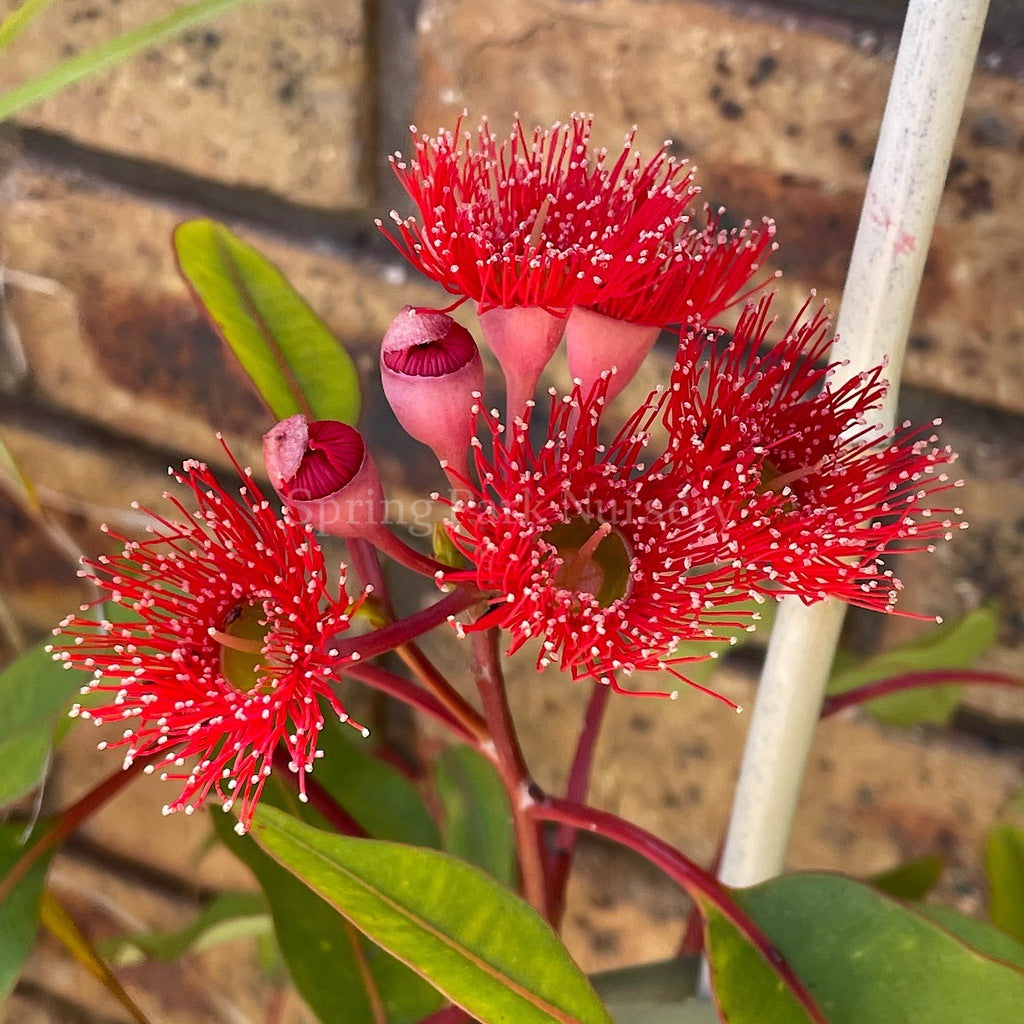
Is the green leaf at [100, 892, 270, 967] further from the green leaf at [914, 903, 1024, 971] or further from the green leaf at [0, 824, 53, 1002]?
the green leaf at [914, 903, 1024, 971]

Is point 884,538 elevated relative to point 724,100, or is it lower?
lower

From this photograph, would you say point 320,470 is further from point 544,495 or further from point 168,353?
point 168,353

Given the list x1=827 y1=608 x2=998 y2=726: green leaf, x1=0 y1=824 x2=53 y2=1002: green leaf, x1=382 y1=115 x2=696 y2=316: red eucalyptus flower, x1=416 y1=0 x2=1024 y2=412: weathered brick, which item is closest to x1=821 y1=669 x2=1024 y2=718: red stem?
x1=827 y1=608 x2=998 y2=726: green leaf

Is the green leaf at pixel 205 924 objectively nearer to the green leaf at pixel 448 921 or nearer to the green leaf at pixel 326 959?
the green leaf at pixel 326 959

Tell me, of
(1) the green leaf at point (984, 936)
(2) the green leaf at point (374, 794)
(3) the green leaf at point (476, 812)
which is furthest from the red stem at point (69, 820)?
(1) the green leaf at point (984, 936)

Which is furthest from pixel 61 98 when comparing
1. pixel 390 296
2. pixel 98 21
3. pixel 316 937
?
pixel 316 937

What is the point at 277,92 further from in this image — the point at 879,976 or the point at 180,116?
the point at 879,976

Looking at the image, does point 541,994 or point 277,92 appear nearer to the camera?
point 541,994

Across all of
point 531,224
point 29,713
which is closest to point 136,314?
point 29,713
